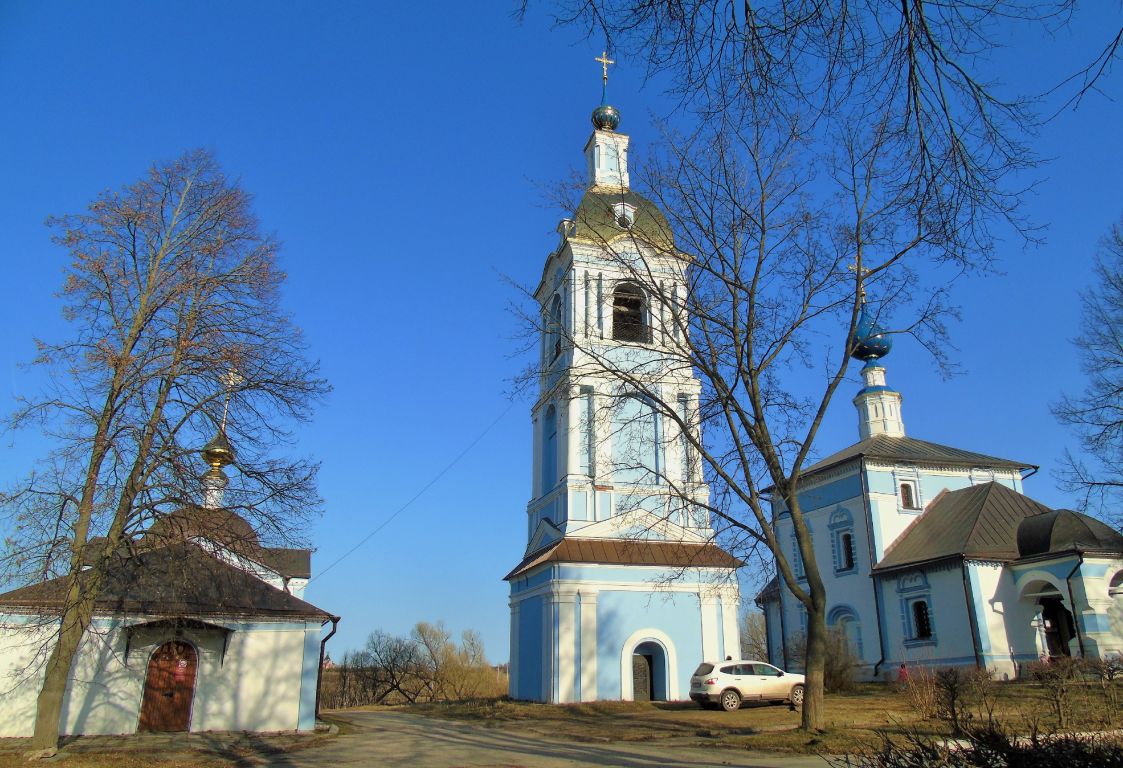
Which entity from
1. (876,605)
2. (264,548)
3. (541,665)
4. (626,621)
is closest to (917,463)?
(876,605)

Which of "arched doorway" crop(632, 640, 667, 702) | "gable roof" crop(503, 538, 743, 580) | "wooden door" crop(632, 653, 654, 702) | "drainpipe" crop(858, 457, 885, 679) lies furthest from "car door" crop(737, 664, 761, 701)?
"drainpipe" crop(858, 457, 885, 679)

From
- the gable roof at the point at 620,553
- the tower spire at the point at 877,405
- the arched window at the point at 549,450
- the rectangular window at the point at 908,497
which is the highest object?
the tower spire at the point at 877,405

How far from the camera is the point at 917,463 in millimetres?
30359

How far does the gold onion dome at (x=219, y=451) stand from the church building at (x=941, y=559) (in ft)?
41.8

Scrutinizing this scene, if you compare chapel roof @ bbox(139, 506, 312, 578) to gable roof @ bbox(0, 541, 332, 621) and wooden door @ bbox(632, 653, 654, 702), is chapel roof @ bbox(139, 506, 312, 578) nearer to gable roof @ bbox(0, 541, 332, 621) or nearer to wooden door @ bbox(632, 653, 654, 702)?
gable roof @ bbox(0, 541, 332, 621)

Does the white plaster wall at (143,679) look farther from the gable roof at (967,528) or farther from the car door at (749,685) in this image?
the gable roof at (967,528)

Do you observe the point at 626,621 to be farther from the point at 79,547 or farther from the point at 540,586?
the point at 79,547

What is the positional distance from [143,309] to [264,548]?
4.74 meters

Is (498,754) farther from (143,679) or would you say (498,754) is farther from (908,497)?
(908,497)

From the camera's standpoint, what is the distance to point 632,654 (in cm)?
2392

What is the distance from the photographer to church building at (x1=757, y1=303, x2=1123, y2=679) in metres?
23.3

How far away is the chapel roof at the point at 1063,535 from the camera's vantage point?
75.6 ft

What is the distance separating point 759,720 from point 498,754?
6.18 m

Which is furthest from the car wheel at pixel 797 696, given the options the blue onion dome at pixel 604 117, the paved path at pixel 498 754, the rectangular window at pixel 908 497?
the blue onion dome at pixel 604 117
